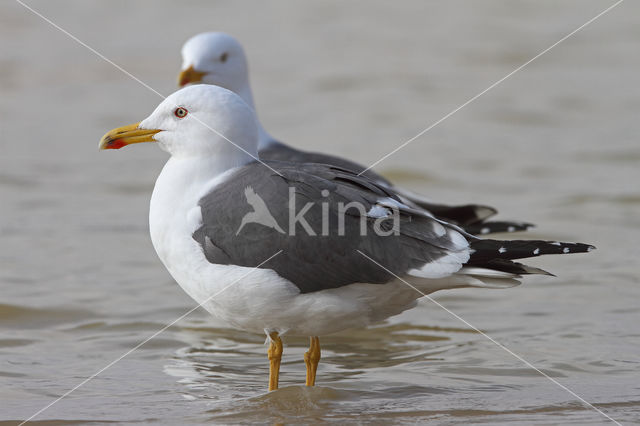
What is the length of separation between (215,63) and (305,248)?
3.33 metres

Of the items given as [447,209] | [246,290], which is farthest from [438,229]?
[447,209]

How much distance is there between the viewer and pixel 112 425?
4.34 m

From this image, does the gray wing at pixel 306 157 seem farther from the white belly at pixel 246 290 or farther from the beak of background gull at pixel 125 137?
the white belly at pixel 246 290

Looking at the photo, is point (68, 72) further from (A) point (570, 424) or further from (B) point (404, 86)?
(A) point (570, 424)

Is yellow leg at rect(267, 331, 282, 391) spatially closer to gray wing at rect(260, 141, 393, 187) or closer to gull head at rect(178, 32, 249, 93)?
gray wing at rect(260, 141, 393, 187)

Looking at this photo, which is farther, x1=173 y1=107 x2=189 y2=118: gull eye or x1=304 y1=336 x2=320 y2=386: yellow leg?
Answer: x1=304 y1=336 x2=320 y2=386: yellow leg

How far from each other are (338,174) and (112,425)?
1.55 meters

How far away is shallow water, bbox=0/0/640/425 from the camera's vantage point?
15.8 feet

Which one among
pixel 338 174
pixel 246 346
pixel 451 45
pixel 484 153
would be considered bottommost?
pixel 246 346

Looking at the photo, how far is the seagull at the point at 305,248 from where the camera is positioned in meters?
4.25

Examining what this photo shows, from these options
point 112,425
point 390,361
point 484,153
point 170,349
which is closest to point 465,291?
point 390,361

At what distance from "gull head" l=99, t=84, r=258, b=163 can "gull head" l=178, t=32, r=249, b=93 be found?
2542 millimetres

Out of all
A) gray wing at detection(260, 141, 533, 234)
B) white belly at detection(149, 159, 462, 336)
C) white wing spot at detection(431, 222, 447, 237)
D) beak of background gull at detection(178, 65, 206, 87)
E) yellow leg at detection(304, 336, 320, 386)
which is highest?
beak of background gull at detection(178, 65, 206, 87)

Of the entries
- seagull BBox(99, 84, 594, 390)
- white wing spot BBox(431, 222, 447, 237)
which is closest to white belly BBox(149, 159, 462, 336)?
seagull BBox(99, 84, 594, 390)
